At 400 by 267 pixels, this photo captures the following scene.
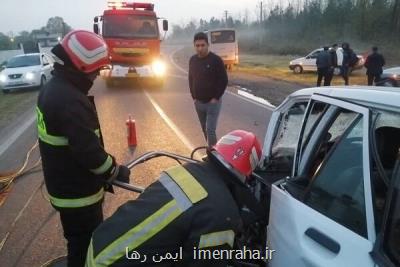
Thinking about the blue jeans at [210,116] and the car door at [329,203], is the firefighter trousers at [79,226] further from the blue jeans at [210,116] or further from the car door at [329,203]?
the blue jeans at [210,116]

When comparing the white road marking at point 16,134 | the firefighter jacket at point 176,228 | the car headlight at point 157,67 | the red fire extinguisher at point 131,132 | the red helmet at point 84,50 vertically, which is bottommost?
the white road marking at point 16,134

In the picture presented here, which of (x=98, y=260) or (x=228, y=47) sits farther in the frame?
(x=228, y=47)

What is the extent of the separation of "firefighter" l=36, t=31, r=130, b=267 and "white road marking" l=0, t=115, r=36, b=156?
18.0 feet

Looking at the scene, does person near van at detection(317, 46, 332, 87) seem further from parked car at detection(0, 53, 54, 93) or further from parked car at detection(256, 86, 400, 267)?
parked car at detection(256, 86, 400, 267)

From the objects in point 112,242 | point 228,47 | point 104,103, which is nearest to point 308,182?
point 112,242

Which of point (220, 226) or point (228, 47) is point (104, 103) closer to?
point (220, 226)

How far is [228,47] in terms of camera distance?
30406 mm

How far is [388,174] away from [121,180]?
1.84 m

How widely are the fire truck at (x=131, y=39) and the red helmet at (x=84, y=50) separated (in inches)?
537

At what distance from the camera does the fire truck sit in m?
16.3

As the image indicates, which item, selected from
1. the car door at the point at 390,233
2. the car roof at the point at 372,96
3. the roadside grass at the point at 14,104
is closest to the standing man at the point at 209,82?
the car roof at the point at 372,96

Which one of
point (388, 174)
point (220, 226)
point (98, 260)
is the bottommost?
point (98, 260)

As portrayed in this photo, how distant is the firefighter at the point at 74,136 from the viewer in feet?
8.80

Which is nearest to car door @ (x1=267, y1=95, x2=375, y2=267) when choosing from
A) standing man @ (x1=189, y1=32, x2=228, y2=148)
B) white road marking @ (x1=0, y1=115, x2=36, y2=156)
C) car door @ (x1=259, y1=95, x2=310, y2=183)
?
car door @ (x1=259, y1=95, x2=310, y2=183)
